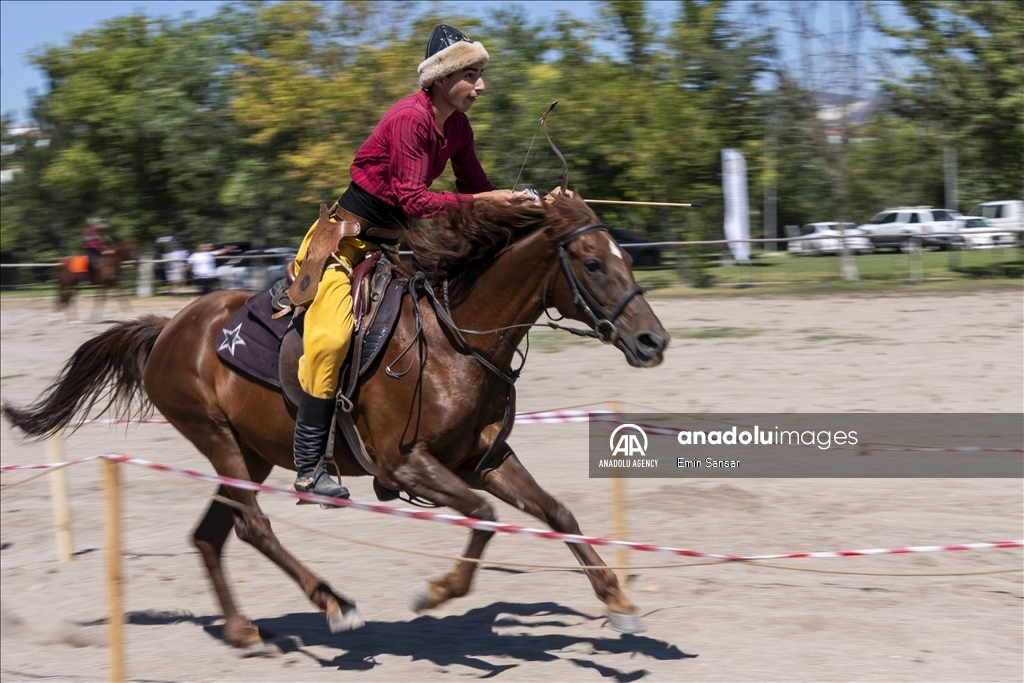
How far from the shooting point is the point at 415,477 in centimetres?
507

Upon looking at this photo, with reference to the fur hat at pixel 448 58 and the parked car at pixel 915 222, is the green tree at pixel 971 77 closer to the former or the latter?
the parked car at pixel 915 222

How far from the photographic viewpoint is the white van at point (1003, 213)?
29.6m

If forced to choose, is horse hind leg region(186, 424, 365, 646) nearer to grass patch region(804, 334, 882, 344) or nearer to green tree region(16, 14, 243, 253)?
grass patch region(804, 334, 882, 344)

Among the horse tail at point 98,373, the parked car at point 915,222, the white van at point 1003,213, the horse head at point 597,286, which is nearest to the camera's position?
the horse head at point 597,286

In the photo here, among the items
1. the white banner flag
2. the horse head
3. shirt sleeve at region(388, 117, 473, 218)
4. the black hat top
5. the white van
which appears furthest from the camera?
the white van

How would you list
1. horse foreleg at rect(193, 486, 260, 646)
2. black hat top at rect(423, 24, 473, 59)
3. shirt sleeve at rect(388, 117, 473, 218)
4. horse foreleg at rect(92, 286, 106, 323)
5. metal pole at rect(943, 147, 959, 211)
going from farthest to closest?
metal pole at rect(943, 147, 959, 211), horse foreleg at rect(92, 286, 106, 323), horse foreleg at rect(193, 486, 260, 646), black hat top at rect(423, 24, 473, 59), shirt sleeve at rect(388, 117, 473, 218)

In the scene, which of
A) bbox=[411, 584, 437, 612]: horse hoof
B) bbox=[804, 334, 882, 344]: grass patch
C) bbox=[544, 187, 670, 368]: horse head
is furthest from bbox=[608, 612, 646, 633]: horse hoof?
bbox=[804, 334, 882, 344]: grass patch

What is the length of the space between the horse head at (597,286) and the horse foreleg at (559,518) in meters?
0.91

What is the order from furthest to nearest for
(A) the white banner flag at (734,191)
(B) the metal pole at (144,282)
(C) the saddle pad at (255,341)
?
(A) the white banner flag at (734,191) < (B) the metal pole at (144,282) < (C) the saddle pad at (255,341)

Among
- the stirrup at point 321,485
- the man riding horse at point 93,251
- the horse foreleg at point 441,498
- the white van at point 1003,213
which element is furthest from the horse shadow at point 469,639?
the white van at point 1003,213

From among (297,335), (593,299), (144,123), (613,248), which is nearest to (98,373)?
(297,335)

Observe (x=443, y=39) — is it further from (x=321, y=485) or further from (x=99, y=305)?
(x=99, y=305)

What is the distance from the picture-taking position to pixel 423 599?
16.9 ft

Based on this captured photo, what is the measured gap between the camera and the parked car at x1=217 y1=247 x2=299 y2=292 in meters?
20.7
